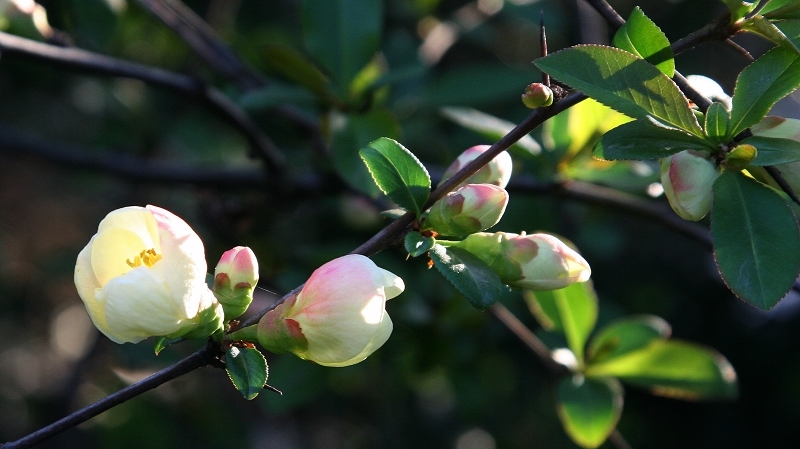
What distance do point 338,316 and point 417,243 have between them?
9cm

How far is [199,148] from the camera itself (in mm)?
1852

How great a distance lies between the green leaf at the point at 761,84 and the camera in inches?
25.2

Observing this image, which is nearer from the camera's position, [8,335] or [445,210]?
[445,210]

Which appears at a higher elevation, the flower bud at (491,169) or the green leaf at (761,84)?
the green leaf at (761,84)

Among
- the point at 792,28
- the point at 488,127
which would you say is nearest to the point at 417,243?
the point at 792,28

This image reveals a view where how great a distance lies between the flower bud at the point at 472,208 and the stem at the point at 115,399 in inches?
8.9

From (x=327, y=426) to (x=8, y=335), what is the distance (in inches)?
44.2

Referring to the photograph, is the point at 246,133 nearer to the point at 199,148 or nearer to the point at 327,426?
the point at 199,148

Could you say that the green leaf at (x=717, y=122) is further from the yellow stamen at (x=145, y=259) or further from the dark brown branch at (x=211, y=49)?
the dark brown branch at (x=211, y=49)

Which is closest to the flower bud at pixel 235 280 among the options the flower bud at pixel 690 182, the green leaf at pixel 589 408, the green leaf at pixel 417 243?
the green leaf at pixel 417 243

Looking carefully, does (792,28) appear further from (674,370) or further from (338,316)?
(674,370)

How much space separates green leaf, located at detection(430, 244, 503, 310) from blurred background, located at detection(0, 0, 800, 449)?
15.6 inches

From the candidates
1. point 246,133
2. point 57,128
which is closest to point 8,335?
point 57,128

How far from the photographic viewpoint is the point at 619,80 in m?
0.62
